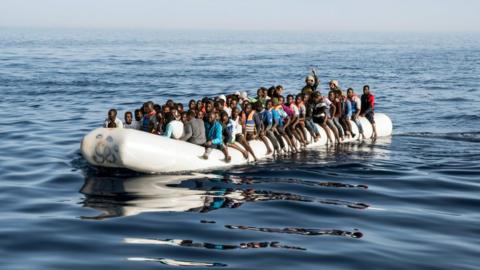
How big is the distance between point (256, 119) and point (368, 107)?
6.23 m

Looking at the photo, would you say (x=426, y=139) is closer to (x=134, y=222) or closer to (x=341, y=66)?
(x=134, y=222)

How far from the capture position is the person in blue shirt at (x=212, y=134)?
667 inches

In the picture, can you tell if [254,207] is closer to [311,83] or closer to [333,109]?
[333,109]

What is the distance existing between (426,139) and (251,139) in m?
8.11

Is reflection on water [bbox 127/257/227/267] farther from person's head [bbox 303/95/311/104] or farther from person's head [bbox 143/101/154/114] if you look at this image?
person's head [bbox 303/95/311/104]

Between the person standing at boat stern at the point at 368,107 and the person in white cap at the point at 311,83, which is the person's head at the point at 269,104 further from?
the person standing at boat stern at the point at 368,107

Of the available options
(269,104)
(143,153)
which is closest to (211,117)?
(143,153)

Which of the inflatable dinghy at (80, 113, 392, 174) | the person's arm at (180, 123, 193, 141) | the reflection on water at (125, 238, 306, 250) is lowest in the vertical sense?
the reflection on water at (125, 238, 306, 250)

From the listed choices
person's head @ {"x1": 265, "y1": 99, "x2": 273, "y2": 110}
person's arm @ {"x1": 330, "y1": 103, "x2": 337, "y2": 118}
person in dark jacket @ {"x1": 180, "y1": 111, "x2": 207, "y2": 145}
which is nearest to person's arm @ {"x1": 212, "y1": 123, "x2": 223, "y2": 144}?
person in dark jacket @ {"x1": 180, "y1": 111, "x2": 207, "y2": 145}

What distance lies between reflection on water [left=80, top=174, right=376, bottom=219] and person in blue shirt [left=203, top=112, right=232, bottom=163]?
2.80ft

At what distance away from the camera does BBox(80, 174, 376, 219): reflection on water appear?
1380 cm

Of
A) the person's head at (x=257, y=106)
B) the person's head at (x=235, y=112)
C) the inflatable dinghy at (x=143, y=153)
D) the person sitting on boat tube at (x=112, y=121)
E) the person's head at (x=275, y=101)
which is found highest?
the person's head at (x=275, y=101)

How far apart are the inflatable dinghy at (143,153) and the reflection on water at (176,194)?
32 cm

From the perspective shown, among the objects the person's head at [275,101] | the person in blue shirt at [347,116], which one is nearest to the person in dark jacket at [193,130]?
the person's head at [275,101]
